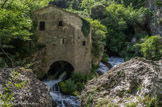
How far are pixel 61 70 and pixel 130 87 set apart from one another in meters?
15.1

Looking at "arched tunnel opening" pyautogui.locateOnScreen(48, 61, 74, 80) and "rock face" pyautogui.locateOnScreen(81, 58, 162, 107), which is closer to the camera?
"rock face" pyautogui.locateOnScreen(81, 58, 162, 107)

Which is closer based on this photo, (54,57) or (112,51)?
(54,57)

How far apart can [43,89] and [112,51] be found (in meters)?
27.3

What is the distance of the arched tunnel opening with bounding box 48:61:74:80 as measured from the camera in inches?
733

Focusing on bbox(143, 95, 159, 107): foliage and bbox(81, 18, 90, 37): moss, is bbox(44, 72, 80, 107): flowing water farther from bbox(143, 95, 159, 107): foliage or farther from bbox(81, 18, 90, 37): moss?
bbox(143, 95, 159, 107): foliage

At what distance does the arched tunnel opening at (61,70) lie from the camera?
61.1 feet

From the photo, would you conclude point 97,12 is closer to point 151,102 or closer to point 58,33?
point 58,33

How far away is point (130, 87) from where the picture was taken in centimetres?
490

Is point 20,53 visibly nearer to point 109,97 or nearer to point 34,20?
point 34,20

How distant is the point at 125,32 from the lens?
36.5 m

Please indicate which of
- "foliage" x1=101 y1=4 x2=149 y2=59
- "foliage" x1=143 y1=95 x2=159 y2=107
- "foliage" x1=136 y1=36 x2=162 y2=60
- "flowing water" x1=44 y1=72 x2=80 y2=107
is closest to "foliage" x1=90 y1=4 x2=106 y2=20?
"foliage" x1=101 y1=4 x2=149 y2=59

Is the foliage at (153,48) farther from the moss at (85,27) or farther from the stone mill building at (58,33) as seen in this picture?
the stone mill building at (58,33)

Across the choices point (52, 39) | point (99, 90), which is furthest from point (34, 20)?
point (99, 90)

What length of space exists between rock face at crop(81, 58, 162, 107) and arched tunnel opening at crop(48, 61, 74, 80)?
12.8 meters
